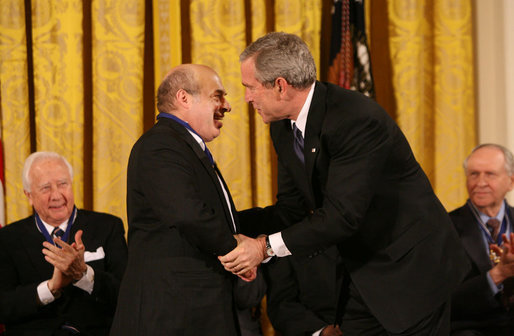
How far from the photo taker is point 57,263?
116 inches

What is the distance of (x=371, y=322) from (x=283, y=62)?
3.56ft

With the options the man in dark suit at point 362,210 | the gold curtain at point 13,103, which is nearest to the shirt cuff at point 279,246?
the man in dark suit at point 362,210

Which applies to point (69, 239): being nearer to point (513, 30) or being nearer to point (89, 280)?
point (89, 280)

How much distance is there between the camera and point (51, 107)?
3.95 metres

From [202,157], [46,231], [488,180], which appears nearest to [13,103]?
[46,231]

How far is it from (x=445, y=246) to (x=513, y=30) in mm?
2378

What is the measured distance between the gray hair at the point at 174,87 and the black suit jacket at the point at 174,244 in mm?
198

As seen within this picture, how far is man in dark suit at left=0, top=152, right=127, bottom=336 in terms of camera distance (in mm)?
3039

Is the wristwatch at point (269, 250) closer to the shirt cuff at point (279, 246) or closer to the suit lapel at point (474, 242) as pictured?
the shirt cuff at point (279, 246)

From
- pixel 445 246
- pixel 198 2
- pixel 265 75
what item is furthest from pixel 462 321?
pixel 198 2

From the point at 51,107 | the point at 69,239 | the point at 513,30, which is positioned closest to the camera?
the point at 69,239

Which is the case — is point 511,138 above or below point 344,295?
above

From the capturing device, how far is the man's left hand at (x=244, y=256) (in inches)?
92.9

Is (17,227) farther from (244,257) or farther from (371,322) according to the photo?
(371,322)
